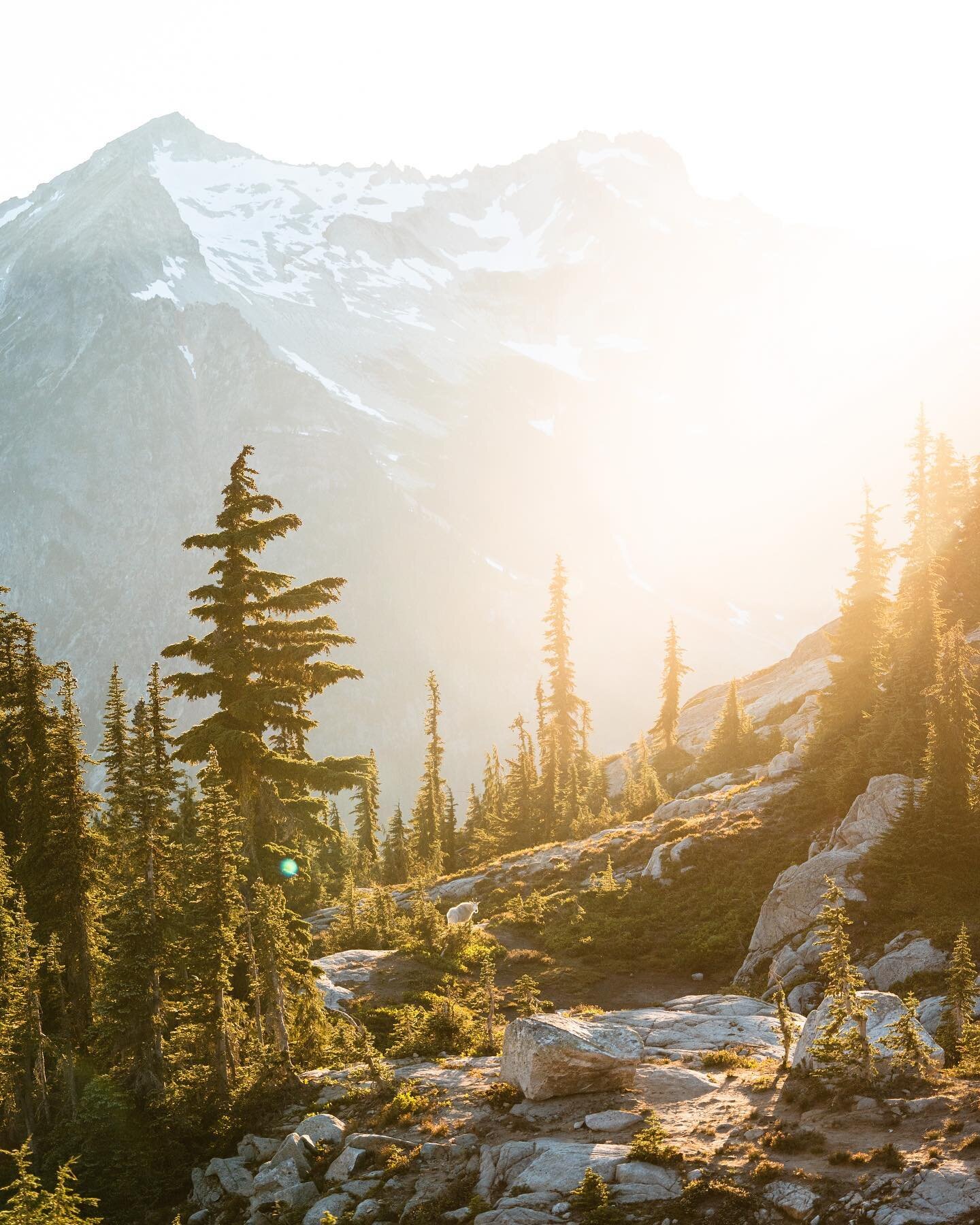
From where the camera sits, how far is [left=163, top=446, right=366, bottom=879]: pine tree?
19953mm

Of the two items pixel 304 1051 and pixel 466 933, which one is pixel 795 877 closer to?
pixel 466 933

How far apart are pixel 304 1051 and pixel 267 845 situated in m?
5.46

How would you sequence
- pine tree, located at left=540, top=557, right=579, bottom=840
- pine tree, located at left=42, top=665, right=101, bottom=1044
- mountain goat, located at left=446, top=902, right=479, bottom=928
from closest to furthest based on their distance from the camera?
pine tree, located at left=42, top=665, right=101, bottom=1044, mountain goat, located at left=446, top=902, right=479, bottom=928, pine tree, located at left=540, top=557, right=579, bottom=840

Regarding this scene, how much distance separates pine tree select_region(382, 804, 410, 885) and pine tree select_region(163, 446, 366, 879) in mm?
45545

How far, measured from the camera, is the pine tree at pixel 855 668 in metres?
34.9

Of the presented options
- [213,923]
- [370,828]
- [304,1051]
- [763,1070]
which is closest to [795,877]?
[763,1070]

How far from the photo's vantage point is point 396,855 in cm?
7069

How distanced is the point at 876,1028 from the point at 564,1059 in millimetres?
6103

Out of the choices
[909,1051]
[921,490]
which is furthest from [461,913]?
[921,490]

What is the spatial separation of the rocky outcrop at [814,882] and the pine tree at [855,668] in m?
4.47

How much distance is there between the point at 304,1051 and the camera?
67.2 ft

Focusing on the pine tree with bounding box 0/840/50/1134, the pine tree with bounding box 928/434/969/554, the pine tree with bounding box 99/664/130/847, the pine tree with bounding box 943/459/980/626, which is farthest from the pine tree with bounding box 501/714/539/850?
the pine tree with bounding box 0/840/50/1134

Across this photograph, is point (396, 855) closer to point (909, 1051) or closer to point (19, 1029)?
point (19, 1029)

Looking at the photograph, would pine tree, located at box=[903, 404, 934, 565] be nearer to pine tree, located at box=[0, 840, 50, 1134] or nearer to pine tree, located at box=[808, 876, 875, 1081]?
pine tree, located at box=[808, 876, 875, 1081]
